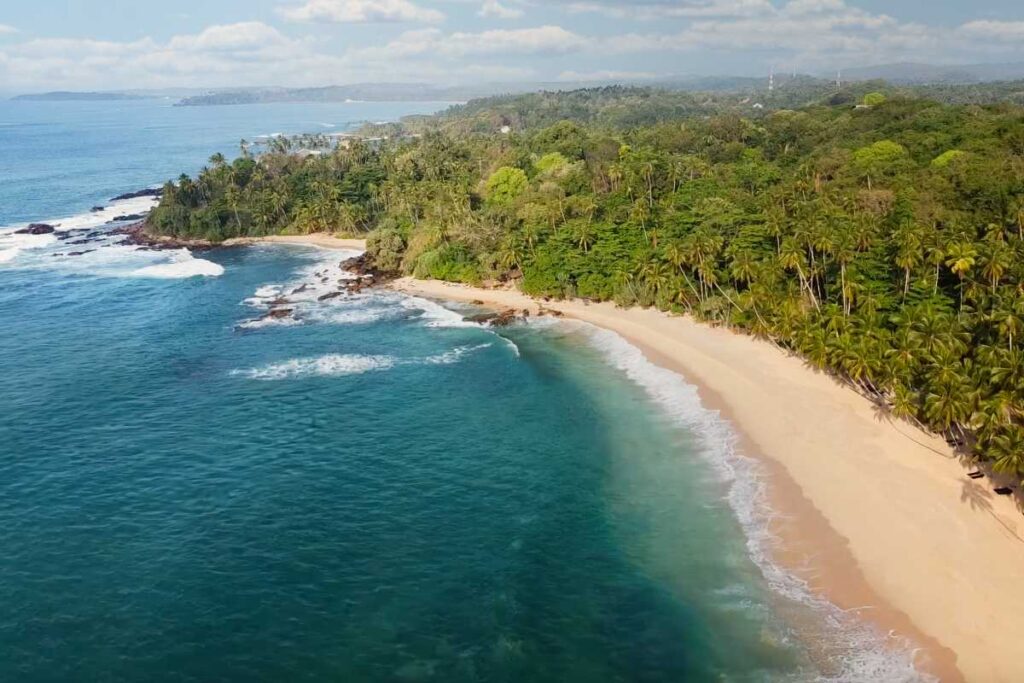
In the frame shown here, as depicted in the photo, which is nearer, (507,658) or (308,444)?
(507,658)

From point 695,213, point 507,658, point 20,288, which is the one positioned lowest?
point 507,658

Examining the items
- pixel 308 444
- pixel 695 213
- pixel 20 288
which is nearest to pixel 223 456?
pixel 308 444

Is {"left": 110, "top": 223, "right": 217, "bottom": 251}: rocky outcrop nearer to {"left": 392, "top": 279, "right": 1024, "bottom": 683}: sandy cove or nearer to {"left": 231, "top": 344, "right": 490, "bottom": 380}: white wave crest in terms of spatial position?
{"left": 231, "top": 344, "right": 490, "bottom": 380}: white wave crest

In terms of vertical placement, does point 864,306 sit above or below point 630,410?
above

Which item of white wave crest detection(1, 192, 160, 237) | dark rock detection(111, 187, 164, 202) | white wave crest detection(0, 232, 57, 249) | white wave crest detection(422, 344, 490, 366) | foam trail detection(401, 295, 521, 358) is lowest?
white wave crest detection(422, 344, 490, 366)

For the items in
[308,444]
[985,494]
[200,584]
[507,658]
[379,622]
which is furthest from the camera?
[308,444]

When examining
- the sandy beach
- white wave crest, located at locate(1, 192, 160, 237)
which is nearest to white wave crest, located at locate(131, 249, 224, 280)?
the sandy beach

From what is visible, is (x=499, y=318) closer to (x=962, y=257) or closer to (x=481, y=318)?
(x=481, y=318)

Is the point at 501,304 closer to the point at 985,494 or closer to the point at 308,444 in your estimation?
the point at 308,444
